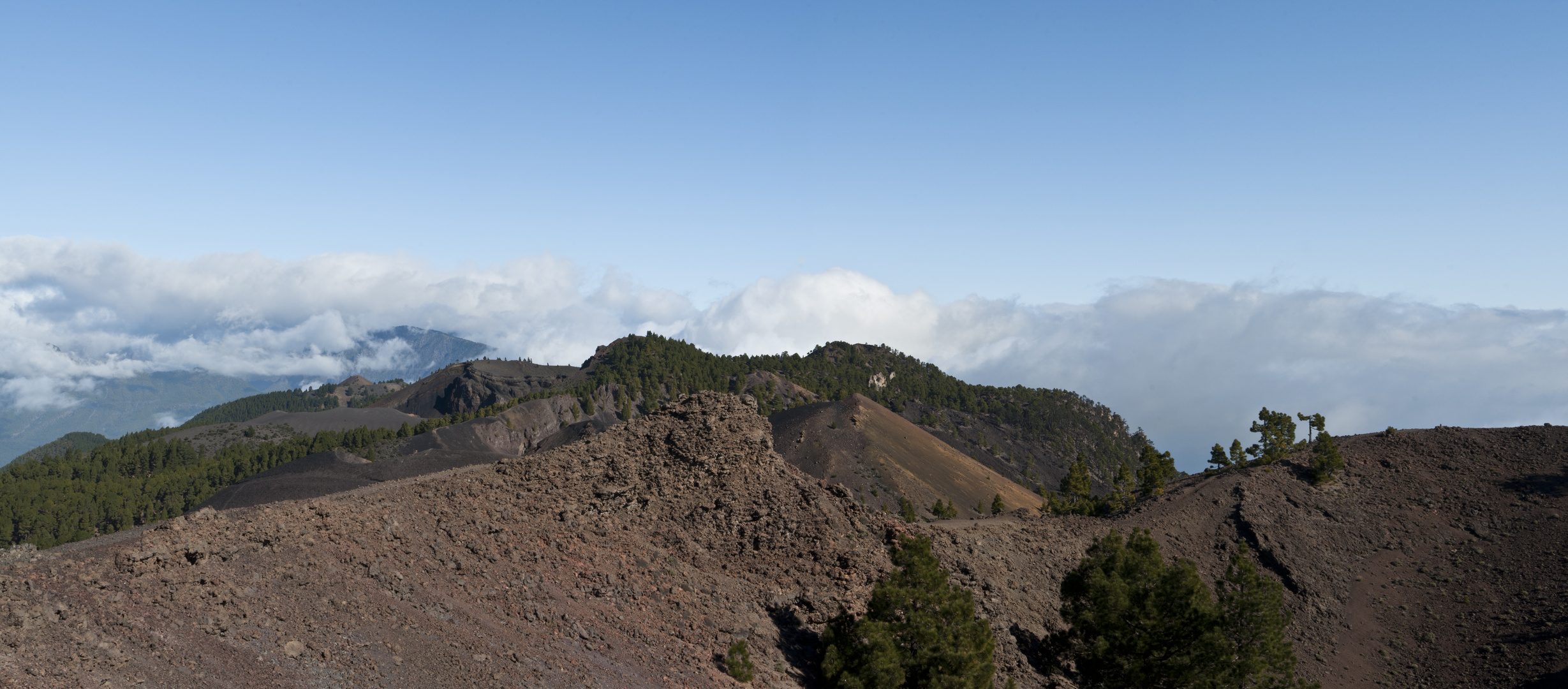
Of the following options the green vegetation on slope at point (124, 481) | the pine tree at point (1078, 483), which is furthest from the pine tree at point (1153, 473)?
the green vegetation on slope at point (124, 481)

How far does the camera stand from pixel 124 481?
478ft

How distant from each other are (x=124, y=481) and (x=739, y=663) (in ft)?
530

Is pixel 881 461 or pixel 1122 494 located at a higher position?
pixel 881 461

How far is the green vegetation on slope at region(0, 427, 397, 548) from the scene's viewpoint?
406ft

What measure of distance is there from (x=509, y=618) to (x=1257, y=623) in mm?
34018

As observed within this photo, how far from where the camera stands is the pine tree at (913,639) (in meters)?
32.3

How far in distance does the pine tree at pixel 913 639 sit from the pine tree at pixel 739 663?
311 cm

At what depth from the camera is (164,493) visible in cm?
13875

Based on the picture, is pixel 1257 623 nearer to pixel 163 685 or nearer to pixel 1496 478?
pixel 163 685

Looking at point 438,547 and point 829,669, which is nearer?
point 829,669

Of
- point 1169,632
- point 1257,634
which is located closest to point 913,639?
point 1169,632

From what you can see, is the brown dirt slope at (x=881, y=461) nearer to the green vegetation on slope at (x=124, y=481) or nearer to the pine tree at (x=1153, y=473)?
the pine tree at (x=1153, y=473)

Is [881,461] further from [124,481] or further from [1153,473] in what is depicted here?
[124,481]

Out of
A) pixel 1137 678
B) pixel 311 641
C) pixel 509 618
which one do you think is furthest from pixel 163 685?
pixel 1137 678
